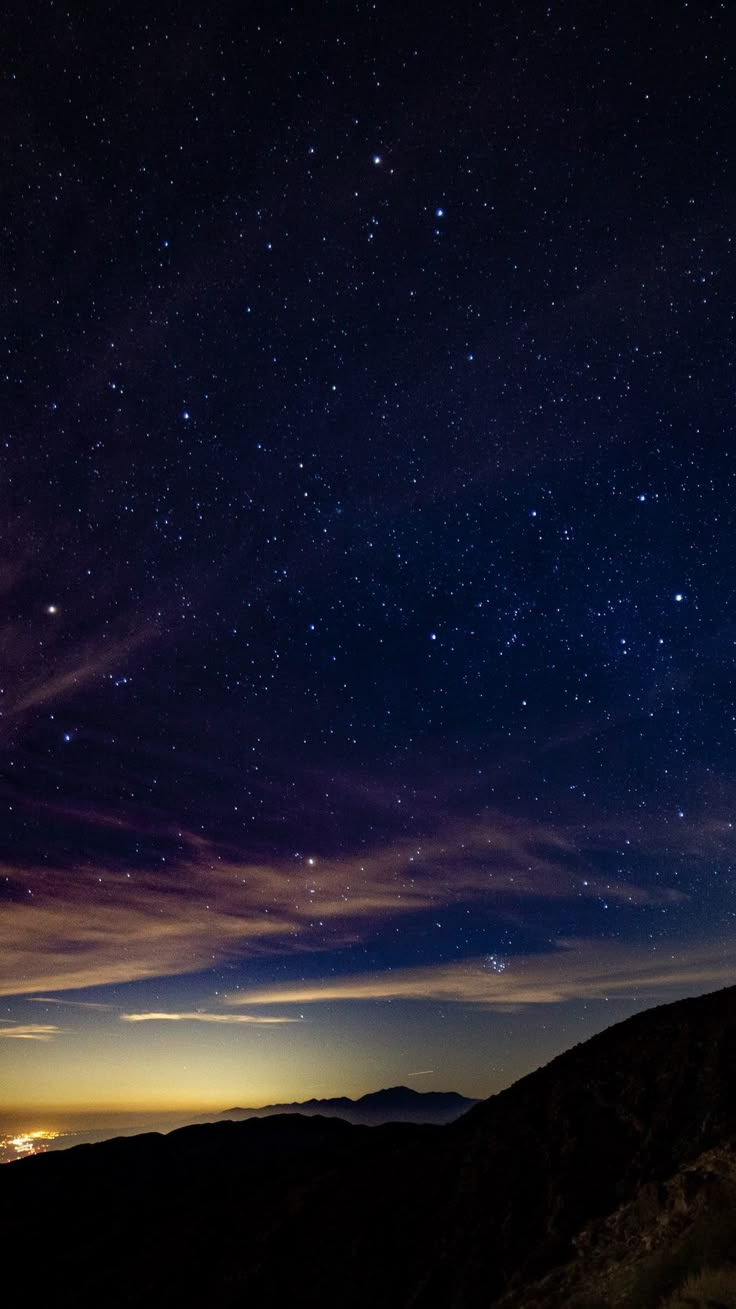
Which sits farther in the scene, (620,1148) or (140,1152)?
(140,1152)

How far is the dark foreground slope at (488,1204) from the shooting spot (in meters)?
18.9

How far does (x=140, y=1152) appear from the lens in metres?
105

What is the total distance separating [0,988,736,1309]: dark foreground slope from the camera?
1891 cm

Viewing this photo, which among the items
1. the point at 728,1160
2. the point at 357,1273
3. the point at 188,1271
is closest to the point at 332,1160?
the point at 188,1271

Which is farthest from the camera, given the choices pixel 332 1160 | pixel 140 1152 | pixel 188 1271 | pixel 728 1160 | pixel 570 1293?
pixel 140 1152

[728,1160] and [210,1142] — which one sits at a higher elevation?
[728,1160]

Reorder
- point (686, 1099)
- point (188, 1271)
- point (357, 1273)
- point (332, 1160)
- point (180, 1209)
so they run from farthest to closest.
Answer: point (180, 1209) → point (332, 1160) → point (188, 1271) → point (357, 1273) → point (686, 1099)

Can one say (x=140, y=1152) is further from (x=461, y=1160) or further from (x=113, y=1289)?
(x=461, y=1160)

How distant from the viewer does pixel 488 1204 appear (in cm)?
3222

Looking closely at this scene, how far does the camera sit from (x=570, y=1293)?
1512 cm

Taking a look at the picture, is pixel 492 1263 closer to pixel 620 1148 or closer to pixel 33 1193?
pixel 620 1148

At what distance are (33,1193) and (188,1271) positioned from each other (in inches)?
2372

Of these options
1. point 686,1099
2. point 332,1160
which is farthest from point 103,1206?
point 686,1099

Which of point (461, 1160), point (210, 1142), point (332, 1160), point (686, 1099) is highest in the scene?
point (686, 1099)
